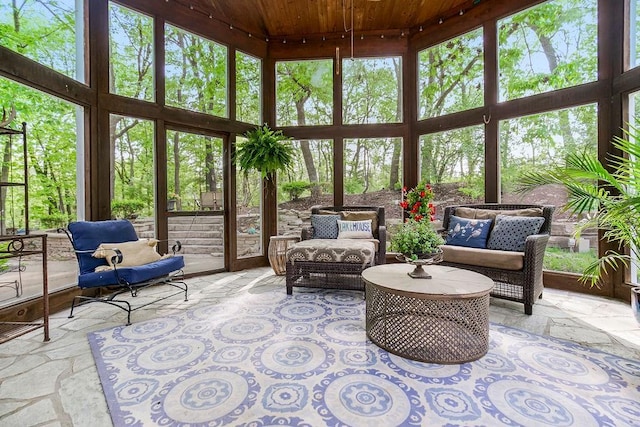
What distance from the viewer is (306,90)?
16.8 feet

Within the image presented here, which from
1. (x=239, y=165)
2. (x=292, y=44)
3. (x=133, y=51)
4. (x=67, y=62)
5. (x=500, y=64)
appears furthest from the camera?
(x=292, y=44)

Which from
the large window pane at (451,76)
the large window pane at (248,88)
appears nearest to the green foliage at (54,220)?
the large window pane at (248,88)

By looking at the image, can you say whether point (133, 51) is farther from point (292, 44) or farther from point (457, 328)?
point (457, 328)

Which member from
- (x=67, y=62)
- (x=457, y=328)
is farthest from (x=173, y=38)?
(x=457, y=328)

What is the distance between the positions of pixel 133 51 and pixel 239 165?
1937 mm

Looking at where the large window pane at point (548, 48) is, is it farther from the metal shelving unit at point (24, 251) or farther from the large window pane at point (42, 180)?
the large window pane at point (42, 180)

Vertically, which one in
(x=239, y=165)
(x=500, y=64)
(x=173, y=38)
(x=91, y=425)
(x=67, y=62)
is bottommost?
(x=91, y=425)

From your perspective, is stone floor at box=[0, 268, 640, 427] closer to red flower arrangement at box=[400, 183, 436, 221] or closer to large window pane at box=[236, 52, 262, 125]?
red flower arrangement at box=[400, 183, 436, 221]

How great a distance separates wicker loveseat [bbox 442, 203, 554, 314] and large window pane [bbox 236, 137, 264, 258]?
9.89ft

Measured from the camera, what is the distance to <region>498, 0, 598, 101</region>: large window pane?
11.1 ft

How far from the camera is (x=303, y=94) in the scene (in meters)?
5.12

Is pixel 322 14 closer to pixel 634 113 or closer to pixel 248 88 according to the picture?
pixel 248 88

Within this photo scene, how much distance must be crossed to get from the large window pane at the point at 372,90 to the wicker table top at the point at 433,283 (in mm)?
3214

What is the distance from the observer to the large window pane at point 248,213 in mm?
4781
